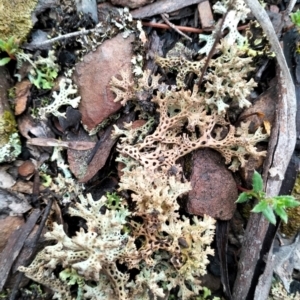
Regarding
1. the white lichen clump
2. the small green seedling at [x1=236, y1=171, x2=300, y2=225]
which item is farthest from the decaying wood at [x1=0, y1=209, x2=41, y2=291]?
the small green seedling at [x1=236, y1=171, x2=300, y2=225]

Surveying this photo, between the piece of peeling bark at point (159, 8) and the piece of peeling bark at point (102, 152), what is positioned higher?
the piece of peeling bark at point (159, 8)

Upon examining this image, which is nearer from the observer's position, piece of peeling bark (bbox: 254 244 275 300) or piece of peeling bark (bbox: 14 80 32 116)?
piece of peeling bark (bbox: 254 244 275 300)

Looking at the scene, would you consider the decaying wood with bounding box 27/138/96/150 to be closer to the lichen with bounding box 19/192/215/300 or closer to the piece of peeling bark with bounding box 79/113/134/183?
the piece of peeling bark with bounding box 79/113/134/183

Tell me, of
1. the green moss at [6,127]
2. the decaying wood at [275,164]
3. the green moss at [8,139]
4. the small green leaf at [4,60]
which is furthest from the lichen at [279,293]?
the small green leaf at [4,60]

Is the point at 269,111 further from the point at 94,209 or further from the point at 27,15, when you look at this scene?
the point at 27,15

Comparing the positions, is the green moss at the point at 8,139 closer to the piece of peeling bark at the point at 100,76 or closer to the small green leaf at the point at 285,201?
the piece of peeling bark at the point at 100,76

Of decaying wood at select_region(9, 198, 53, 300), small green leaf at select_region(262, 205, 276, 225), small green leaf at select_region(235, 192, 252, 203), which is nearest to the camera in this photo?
small green leaf at select_region(262, 205, 276, 225)
